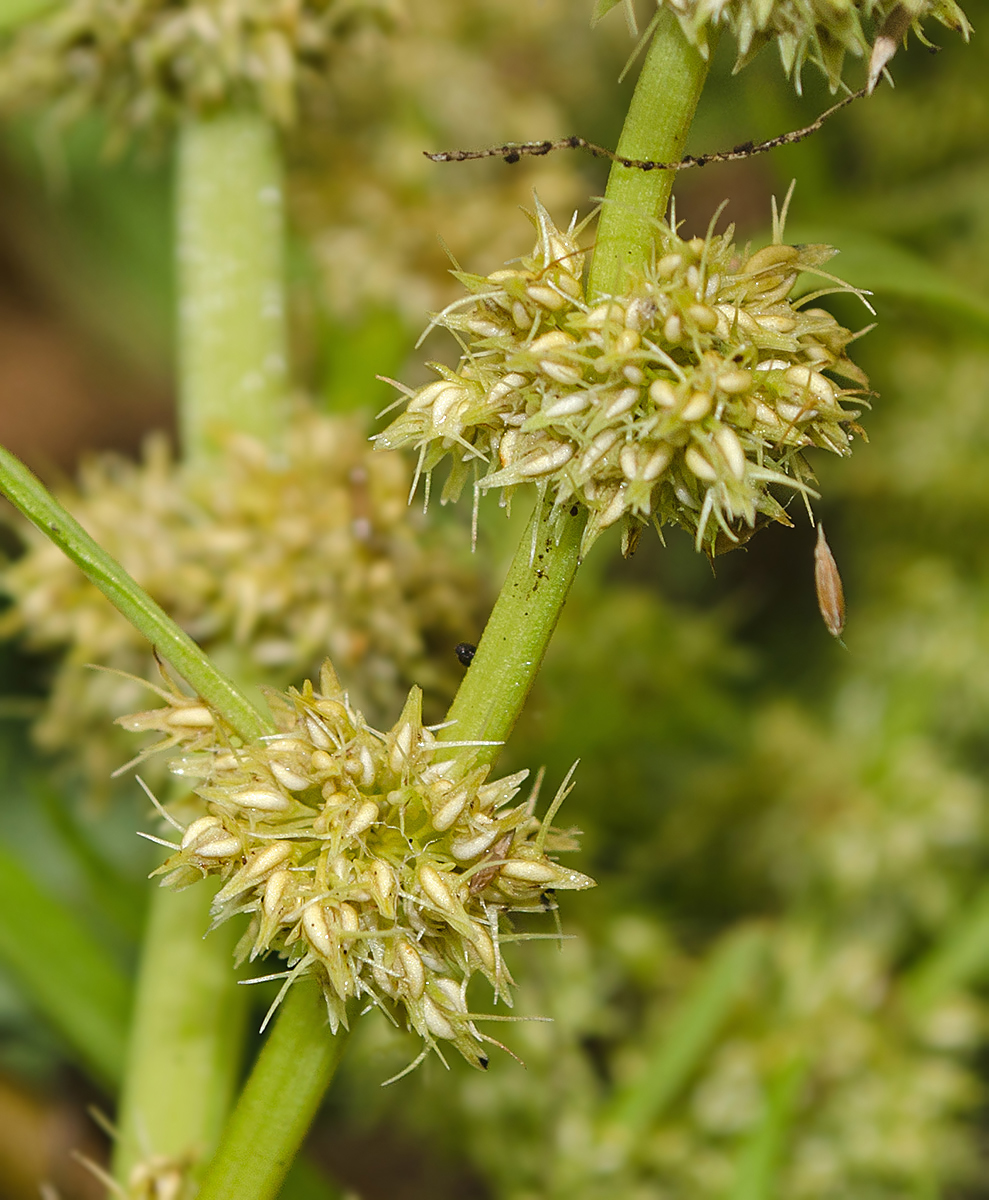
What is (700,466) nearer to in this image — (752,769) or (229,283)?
(229,283)

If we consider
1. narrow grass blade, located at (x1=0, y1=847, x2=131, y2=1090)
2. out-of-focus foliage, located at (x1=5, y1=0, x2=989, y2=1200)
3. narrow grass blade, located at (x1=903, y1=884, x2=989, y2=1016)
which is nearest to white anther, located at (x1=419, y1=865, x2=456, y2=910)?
out-of-focus foliage, located at (x1=5, y1=0, x2=989, y2=1200)

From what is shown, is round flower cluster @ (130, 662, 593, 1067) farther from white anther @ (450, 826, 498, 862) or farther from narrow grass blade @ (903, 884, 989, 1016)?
narrow grass blade @ (903, 884, 989, 1016)

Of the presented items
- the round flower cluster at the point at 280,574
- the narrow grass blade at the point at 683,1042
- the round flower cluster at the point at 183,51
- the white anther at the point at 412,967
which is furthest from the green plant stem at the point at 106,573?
the narrow grass blade at the point at 683,1042

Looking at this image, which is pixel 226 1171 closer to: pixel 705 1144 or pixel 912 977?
pixel 705 1144

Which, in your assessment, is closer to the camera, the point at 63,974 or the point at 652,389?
the point at 652,389

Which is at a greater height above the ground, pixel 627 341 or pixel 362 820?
pixel 627 341

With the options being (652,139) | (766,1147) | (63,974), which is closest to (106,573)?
(652,139)

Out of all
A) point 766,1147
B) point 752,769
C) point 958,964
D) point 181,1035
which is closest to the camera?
point 181,1035
